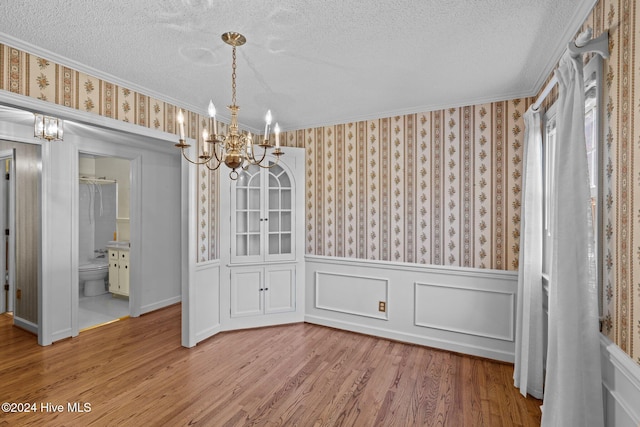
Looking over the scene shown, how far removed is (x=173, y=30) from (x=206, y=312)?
2.76 metres

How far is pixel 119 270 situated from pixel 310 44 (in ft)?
15.3

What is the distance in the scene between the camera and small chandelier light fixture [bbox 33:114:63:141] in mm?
2818

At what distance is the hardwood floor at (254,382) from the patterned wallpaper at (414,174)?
1017 millimetres

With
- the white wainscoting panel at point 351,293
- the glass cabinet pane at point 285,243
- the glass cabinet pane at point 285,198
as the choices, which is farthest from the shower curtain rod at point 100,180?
the white wainscoting panel at point 351,293

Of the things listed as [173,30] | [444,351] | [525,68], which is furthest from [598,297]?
[173,30]

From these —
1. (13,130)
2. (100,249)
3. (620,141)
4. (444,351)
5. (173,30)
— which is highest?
(173,30)

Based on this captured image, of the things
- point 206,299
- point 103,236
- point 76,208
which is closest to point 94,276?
point 103,236

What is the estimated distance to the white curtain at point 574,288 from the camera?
147 centimetres

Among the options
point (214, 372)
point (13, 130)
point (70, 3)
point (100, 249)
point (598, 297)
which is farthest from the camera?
point (100, 249)

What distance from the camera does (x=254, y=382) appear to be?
2652 mm

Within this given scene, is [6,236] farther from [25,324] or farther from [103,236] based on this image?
[103,236]

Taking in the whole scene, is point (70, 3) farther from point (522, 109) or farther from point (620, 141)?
point (522, 109)

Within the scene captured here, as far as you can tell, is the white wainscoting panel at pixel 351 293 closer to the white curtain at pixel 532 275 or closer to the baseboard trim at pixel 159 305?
the white curtain at pixel 532 275

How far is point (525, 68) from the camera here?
2.47 meters
